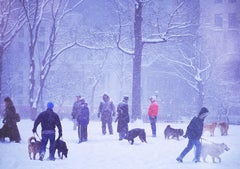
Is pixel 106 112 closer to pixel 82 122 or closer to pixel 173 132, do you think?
pixel 82 122

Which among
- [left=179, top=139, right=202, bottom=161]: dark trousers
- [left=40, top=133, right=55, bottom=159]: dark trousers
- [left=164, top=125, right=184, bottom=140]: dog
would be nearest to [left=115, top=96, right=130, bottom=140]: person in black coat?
[left=164, top=125, right=184, bottom=140]: dog

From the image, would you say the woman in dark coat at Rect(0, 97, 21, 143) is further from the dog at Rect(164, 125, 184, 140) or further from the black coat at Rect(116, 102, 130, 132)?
the dog at Rect(164, 125, 184, 140)

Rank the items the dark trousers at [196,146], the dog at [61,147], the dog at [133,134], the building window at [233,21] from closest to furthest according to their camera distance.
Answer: the dark trousers at [196,146] → the dog at [61,147] → the dog at [133,134] → the building window at [233,21]

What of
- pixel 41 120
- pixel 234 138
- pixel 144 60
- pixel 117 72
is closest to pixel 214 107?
pixel 144 60

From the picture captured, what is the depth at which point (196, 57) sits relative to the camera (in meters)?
39.9

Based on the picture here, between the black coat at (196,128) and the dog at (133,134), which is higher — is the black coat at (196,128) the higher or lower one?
the higher one

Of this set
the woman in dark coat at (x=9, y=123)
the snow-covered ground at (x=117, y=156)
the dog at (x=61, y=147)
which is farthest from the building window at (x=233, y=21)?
the dog at (x=61, y=147)

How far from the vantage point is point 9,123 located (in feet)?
43.9

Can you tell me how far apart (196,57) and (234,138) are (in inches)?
978

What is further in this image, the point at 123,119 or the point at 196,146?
the point at 123,119

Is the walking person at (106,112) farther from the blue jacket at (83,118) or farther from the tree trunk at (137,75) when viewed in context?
the tree trunk at (137,75)

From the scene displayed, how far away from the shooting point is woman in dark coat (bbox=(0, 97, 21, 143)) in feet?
43.8

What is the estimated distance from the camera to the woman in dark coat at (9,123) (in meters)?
13.4

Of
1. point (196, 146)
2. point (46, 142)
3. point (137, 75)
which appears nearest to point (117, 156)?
point (46, 142)
